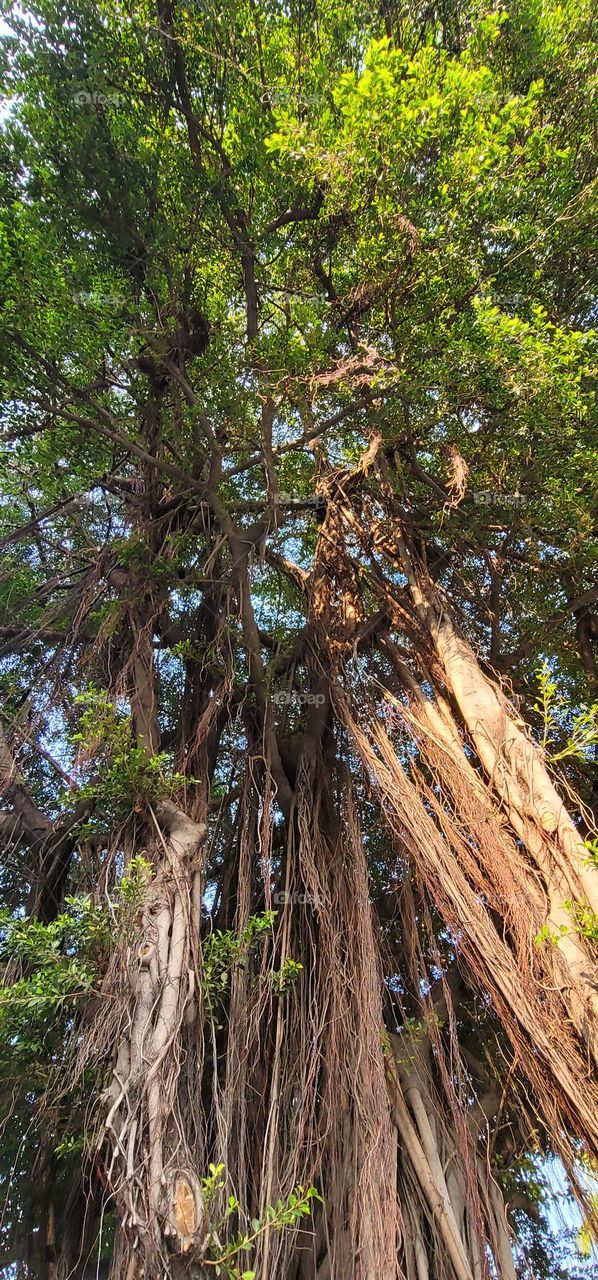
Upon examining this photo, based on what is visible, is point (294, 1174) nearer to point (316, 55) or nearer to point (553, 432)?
point (553, 432)

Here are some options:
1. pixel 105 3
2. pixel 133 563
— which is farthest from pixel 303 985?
pixel 105 3

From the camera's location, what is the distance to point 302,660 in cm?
324

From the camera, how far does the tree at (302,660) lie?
73.6 inches

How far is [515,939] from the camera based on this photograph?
6.31ft

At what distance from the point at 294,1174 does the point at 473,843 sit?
1063mm

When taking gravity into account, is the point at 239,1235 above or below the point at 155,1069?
below
